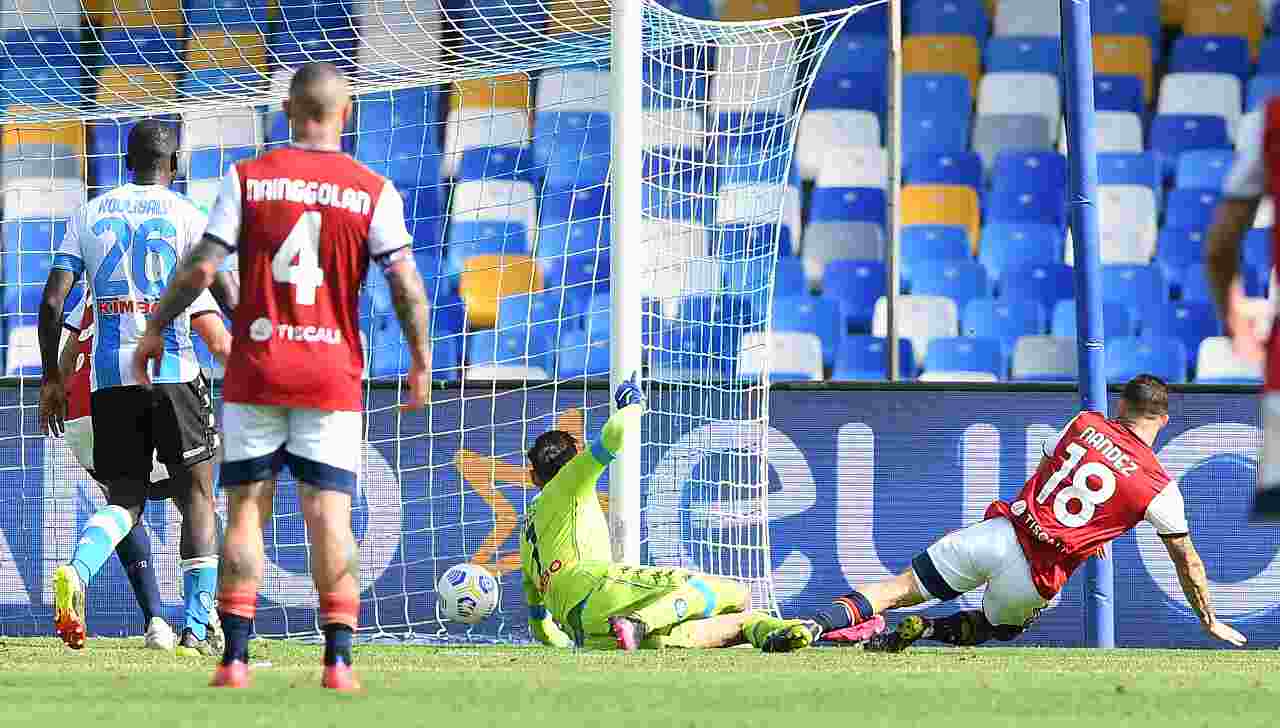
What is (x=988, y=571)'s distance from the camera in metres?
8.20

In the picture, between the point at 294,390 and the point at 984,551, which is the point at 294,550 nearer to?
the point at 984,551

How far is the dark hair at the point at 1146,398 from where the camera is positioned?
8227 millimetres

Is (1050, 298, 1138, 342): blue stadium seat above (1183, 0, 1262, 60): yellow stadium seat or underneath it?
underneath

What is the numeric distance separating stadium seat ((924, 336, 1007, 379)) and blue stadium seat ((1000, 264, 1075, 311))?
2.70 feet

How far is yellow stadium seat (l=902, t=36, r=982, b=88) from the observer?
14961 millimetres

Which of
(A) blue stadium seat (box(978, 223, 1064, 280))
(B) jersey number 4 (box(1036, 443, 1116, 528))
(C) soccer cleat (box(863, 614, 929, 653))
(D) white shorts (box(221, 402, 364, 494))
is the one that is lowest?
(C) soccer cleat (box(863, 614, 929, 653))

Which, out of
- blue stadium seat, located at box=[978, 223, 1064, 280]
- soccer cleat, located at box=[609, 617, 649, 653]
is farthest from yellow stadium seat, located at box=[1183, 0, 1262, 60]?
soccer cleat, located at box=[609, 617, 649, 653]

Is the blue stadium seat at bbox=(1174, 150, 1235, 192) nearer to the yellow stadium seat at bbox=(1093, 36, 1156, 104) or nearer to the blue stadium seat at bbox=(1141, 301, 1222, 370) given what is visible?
the yellow stadium seat at bbox=(1093, 36, 1156, 104)

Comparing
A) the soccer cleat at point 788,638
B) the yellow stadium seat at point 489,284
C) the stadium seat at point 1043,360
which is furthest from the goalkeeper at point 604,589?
the stadium seat at point 1043,360

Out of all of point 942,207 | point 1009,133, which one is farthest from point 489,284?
point 1009,133

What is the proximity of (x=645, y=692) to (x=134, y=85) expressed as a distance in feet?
22.2

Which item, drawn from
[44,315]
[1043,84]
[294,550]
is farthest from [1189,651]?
[1043,84]

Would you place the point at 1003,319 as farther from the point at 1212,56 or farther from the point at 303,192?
the point at 303,192

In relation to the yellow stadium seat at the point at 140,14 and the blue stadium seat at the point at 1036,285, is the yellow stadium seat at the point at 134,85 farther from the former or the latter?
the blue stadium seat at the point at 1036,285
